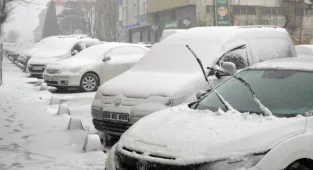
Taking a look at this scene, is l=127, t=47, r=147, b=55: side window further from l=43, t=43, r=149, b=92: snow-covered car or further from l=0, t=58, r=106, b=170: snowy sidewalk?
l=0, t=58, r=106, b=170: snowy sidewalk

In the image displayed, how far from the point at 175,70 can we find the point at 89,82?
22.7ft

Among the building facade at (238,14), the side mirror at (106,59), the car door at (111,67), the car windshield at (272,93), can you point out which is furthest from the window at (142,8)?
the car windshield at (272,93)

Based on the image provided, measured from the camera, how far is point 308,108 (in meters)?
3.91

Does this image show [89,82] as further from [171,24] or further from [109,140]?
[171,24]

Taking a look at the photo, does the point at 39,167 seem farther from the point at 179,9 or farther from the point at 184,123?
the point at 179,9

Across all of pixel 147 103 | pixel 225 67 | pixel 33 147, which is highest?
pixel 225 67

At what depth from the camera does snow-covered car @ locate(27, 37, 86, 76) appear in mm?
18156

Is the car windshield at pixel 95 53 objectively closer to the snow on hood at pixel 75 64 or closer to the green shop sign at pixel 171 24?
the snow on hood at pixel 75 64

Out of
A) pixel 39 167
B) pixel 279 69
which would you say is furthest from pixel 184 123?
pixel 39 167

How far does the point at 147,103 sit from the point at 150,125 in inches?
85.9

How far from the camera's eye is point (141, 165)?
3449 mm

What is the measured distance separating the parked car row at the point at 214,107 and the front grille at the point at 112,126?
0.6 inches

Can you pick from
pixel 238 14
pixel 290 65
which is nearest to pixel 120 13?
pixel 238 14

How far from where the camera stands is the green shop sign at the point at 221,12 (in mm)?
32469
